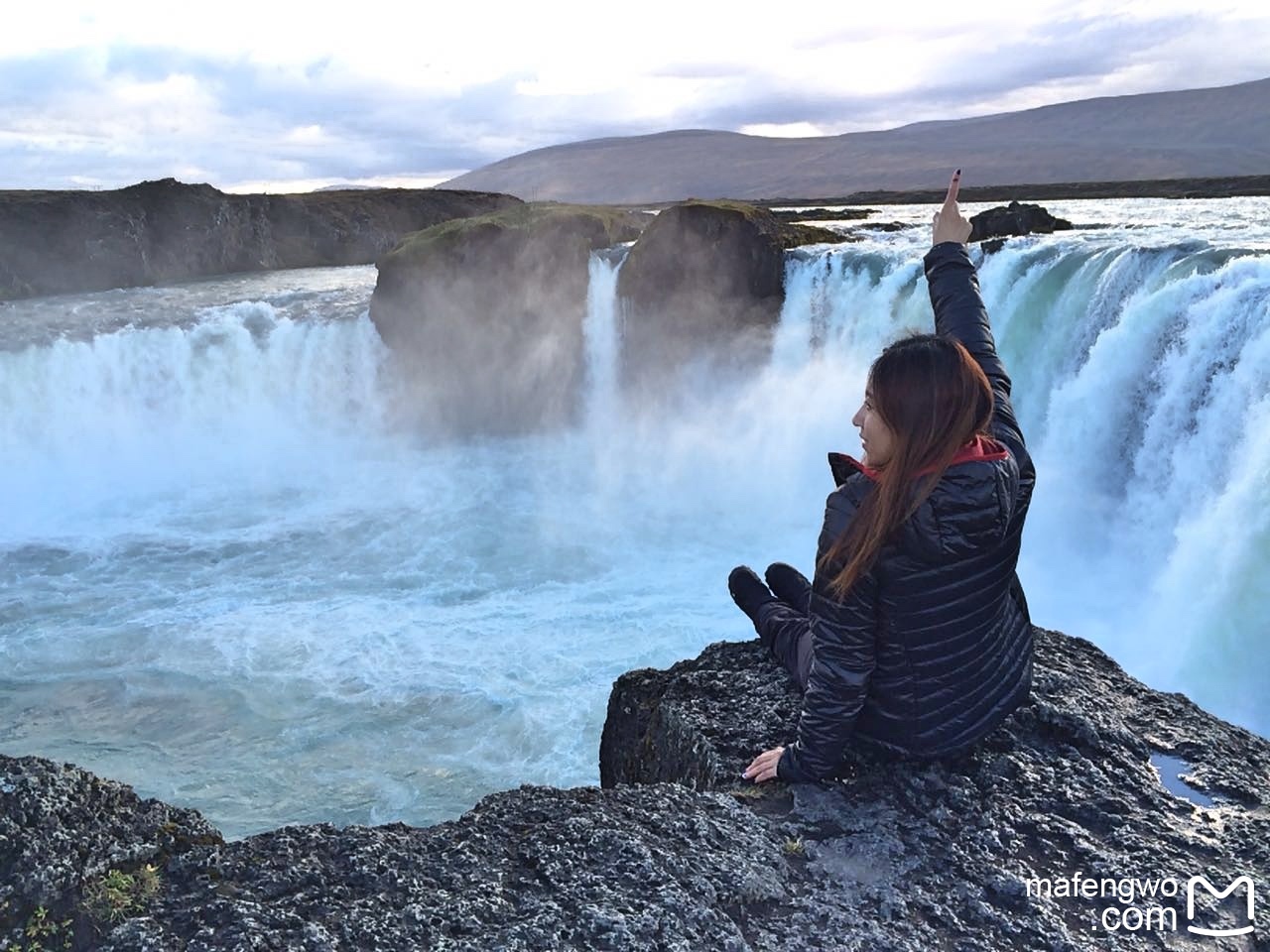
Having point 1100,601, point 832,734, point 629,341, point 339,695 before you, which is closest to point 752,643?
point 832,734

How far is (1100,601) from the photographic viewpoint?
34.8 feet

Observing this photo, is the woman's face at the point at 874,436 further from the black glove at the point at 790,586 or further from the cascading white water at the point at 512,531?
the black glove at the point at 790,586

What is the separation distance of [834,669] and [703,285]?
17.3 metres

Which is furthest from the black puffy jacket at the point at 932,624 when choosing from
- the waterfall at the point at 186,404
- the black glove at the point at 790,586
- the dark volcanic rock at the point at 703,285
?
the waterfall at the point at 186,404

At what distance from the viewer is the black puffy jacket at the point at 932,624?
2863 mm

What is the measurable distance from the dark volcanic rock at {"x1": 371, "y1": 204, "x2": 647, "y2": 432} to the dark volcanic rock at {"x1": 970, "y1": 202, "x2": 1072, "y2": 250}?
28.2 ft

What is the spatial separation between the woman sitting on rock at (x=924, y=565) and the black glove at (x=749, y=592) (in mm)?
1017

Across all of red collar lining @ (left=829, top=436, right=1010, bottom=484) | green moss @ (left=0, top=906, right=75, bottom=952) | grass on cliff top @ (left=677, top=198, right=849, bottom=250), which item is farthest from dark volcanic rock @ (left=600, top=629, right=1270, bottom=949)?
grass on cliff top @ (left=677, top=198, right=849, bottom=250)

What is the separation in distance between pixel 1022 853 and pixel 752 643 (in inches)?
67.8

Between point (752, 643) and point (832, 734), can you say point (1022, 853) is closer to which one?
point (832, 734)

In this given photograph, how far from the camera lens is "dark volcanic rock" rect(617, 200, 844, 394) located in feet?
62.4

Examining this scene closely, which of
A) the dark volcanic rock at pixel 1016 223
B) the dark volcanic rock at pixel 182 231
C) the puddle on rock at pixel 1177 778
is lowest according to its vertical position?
the puddle on rock at pixel 1177 778

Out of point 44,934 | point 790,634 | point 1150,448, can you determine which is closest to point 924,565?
point 790,634

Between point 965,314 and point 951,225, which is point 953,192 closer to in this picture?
point 951,225
